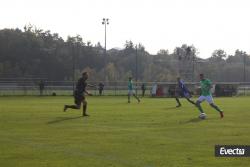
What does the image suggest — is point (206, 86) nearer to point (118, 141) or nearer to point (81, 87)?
point (81, 87)

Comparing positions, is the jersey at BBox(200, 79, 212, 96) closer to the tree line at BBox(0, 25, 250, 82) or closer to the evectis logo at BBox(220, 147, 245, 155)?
the evectis logo at BBox(220, 147, 245, 155)

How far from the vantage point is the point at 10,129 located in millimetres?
17609

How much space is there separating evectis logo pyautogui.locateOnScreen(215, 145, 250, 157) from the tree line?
2544 inches

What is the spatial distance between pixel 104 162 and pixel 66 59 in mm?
96479

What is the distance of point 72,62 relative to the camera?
105 m

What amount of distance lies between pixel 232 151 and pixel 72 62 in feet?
308

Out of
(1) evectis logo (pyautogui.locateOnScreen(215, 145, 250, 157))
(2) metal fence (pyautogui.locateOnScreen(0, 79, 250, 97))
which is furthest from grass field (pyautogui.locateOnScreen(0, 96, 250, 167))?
(2) metal fence (pyautogui.locateOnScreen(0, 79, 250, 97))

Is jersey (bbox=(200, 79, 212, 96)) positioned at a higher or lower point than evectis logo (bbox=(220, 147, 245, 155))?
higher

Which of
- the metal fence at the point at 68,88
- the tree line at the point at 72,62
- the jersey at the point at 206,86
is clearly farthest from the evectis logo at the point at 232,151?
the tree line at the point at 72,62

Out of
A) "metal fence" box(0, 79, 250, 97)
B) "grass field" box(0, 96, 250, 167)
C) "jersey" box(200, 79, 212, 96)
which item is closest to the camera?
"grass field" box(0, 96, 250, 167)

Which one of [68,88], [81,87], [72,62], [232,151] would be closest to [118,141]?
[232,151]

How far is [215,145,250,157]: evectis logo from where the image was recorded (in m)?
11.6

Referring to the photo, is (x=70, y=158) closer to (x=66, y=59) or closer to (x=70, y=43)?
(x=66, y=59)

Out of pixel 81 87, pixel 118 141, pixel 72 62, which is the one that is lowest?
pixel 118 141
